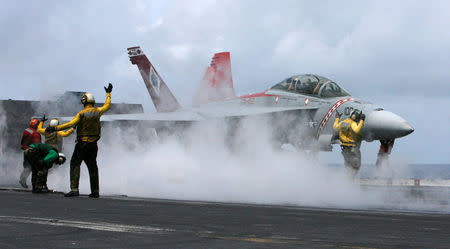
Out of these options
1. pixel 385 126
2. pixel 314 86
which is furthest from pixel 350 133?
pixel 314 86

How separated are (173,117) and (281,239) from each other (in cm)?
1821

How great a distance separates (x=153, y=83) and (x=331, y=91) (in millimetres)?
12297

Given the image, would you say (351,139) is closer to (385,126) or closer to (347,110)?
(385,126)

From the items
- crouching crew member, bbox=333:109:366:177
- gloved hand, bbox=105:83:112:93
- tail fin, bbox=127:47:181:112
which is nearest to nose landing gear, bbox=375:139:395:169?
crouching crew member, bbox=333:109:366:177

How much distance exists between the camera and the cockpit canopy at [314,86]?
64.7 feet

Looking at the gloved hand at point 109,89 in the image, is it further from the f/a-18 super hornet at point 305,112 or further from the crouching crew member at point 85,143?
the f/a-18 super hornet at point 305,112

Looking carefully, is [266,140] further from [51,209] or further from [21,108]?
[21,108]

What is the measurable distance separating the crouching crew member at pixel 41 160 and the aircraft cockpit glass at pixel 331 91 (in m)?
8.66

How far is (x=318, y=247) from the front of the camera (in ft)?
17.3

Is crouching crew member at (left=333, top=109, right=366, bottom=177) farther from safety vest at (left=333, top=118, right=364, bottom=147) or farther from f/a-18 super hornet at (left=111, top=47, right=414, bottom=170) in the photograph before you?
f/a-18 super hornet at (left=111, top=47, right=414, bottom=170)

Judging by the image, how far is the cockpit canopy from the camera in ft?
64.7

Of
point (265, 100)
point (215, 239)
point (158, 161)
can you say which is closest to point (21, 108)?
point (158, 161)

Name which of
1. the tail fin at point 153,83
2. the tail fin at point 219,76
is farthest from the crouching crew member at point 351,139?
the tail fin at point 153,83

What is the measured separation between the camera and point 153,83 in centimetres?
2998
